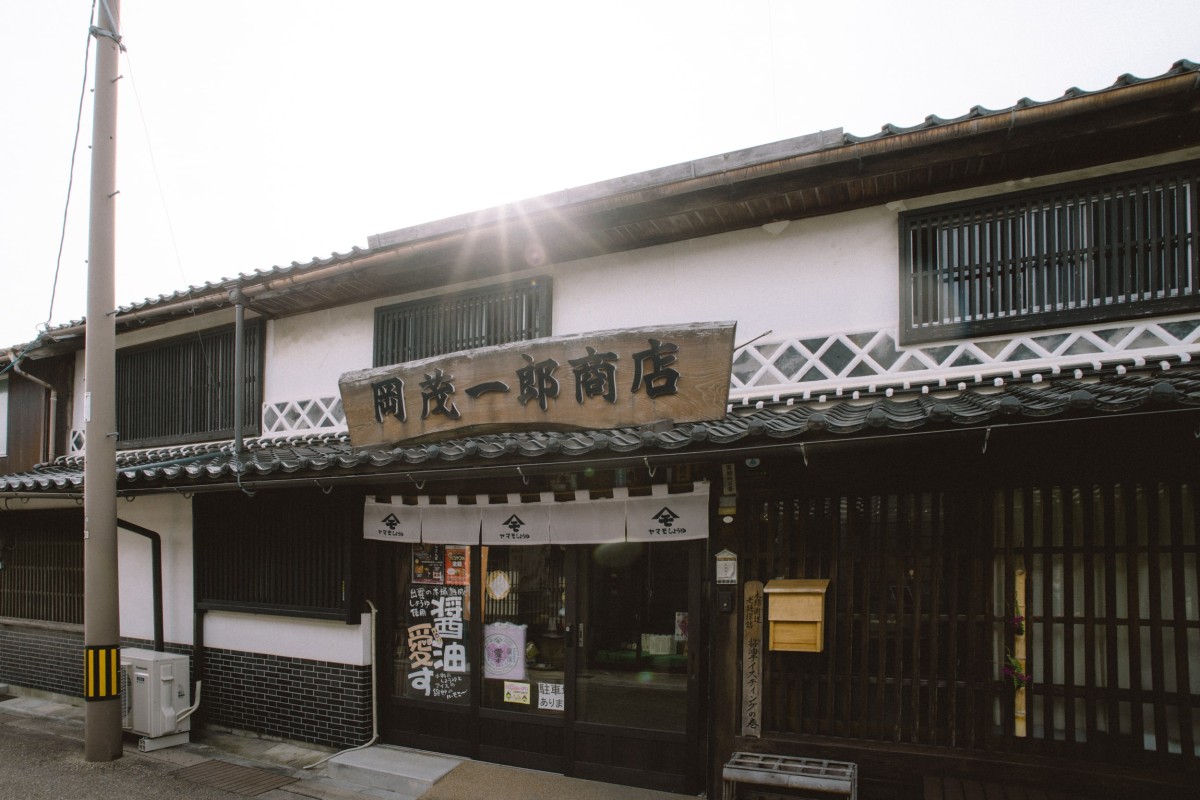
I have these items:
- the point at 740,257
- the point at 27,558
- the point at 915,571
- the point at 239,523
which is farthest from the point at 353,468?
the point at 27,558

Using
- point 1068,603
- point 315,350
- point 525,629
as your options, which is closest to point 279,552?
point 315,350

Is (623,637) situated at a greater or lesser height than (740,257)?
lesser

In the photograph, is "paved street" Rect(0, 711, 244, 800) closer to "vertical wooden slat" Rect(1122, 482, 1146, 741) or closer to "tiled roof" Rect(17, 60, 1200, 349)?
"tiled roof" Rect(17, 60, 1200, 349)

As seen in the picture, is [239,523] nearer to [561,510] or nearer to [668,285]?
[561,510]

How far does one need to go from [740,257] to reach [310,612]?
6698mm

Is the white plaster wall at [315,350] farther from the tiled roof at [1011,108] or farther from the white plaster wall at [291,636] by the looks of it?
the tiled roof at [1011,108]

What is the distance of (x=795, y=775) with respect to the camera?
5816 mm

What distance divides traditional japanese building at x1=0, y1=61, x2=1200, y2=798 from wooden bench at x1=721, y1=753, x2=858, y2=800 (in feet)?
0.76

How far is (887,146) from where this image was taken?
6293mm

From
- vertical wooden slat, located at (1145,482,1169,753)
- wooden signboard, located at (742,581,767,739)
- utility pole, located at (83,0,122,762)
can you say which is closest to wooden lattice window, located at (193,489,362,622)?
utility pole, located at (83,0,122,762)

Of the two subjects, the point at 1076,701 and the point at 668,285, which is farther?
the point at 668,285

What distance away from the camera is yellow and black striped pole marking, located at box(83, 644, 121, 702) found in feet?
25.4

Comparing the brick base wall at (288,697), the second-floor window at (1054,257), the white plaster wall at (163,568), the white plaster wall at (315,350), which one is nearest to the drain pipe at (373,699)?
the brick base wall at (288,697)

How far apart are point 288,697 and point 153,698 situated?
5.12 feet
